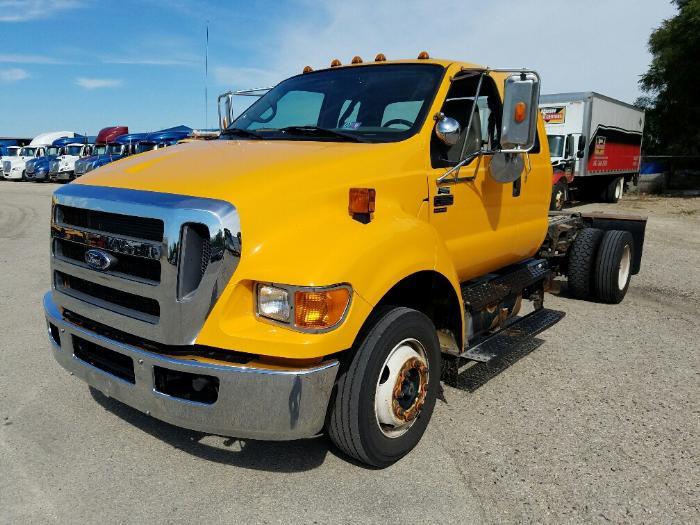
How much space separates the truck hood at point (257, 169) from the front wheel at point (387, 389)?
2.51 ft

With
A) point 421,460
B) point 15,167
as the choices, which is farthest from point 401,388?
point 15,167

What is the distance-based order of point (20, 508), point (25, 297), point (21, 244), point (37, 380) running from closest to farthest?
point (20, 508) < point (37, 380) < point (25, 297) < point (21, 244)

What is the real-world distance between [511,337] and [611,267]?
275cm

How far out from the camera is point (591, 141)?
17.8 metres

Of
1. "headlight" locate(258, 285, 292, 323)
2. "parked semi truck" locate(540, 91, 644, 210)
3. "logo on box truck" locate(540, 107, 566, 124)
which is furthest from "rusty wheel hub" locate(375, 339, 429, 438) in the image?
"logo on box truck" locate(540, 107, 566, 124)

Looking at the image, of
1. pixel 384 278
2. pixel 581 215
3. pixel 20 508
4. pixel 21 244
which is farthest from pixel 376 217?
pixel 21 244

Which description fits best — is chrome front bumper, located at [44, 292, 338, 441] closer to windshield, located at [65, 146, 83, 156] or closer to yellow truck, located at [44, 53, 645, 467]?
yellow truck, located at [44, 53, 645, 467]

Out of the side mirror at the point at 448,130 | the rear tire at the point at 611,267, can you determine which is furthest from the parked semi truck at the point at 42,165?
the side mirror at the point at 448,130

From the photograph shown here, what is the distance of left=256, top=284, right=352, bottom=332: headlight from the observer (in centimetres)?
249

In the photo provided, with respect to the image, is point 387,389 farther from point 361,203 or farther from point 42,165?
point 42,165

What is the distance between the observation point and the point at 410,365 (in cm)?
309

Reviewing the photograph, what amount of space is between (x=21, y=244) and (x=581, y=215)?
9.24 meters

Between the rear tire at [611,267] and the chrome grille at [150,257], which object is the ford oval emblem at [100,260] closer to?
the chrome grille at [150,257]

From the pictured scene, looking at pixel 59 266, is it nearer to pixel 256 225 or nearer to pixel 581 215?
pixel 256 225
